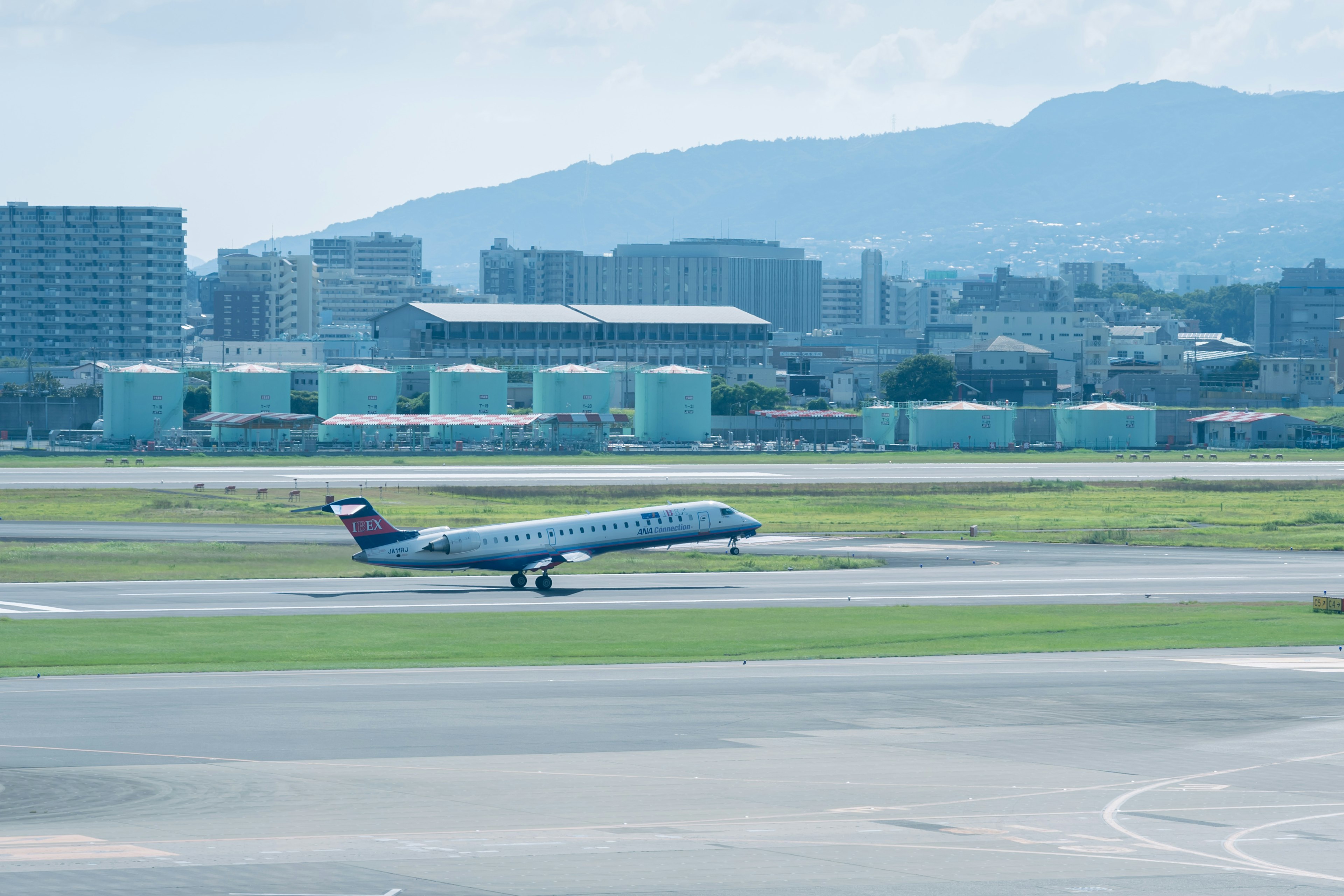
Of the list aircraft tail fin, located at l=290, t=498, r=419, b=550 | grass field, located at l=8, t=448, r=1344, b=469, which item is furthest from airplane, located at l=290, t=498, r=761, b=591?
grass field, located at l=8, t=448, r=1344, b=469

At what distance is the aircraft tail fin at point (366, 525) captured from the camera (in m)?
68.9

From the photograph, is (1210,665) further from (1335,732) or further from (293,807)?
(293,807)

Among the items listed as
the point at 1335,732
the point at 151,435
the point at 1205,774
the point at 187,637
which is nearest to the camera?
the point at 1205,774

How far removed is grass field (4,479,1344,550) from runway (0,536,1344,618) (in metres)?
13.4

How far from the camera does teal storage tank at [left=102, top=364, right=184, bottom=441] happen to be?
19188 centimetres

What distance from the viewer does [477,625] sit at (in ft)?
192

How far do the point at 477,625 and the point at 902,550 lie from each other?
34.8 meters

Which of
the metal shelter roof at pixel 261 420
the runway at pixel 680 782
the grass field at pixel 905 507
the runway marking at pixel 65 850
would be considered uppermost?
the metal shelter roof at pixel 261 420

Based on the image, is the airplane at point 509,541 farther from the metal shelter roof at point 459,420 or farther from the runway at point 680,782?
the metal shelter roof at point 459,420

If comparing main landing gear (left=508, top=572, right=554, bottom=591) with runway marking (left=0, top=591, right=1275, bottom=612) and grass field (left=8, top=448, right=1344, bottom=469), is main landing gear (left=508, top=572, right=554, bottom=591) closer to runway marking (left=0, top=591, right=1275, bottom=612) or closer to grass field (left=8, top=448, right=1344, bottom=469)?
runway marking (left=0, top=591, right=1275, bottom=612)

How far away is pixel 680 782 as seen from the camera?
33.9 m

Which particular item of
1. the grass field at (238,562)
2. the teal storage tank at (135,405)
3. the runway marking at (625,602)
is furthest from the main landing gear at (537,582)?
the teal storage tank at (135,405)

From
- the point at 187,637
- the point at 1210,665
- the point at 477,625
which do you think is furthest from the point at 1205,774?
the point at 187,637

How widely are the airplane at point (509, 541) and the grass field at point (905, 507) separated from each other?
2305 cm
